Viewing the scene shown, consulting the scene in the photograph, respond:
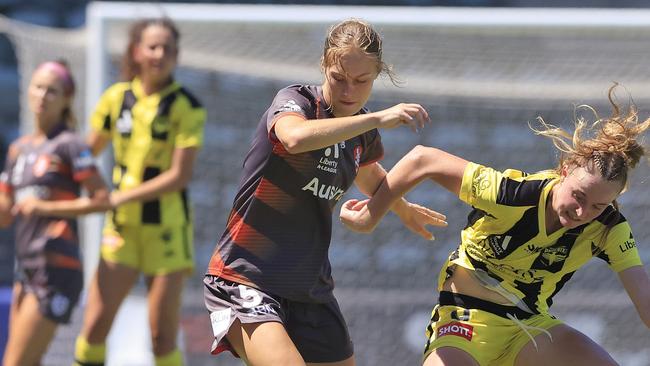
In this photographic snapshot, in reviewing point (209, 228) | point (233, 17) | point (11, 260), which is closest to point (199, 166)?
point (209, 228)

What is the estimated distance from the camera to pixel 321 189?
137 inches

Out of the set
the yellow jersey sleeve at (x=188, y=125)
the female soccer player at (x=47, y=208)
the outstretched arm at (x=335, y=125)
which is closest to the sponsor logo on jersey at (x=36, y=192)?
the female soccer player at (x=47, y=208)

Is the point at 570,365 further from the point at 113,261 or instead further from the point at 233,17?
the point at 233,17

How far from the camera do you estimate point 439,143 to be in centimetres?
645

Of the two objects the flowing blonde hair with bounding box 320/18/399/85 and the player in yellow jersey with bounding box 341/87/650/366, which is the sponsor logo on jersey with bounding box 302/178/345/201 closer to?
the player in yellow jersey with bounding box 341/87/650/366

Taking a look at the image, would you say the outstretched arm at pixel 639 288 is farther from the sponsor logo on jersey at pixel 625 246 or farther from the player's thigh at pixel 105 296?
the player's thigh at pixel 105 296

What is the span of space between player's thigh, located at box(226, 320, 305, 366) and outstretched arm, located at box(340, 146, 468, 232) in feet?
1.58

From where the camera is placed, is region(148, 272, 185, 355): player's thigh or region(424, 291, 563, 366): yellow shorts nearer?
region(424, 291, 563, 366): yellow shorts

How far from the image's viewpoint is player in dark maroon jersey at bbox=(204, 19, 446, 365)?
3342 mm

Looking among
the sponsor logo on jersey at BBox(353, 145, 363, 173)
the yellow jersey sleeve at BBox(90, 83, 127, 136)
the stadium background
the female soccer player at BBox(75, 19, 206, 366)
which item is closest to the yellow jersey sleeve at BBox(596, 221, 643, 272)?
the sponsor logo on jersey at BBox(353, 145, 363, 173)

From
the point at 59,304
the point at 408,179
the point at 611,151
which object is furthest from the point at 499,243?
the point at 59,304

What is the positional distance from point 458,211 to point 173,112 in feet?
5.66

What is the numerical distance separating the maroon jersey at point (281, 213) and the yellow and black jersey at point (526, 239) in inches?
17.7

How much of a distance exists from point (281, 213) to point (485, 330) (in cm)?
76
